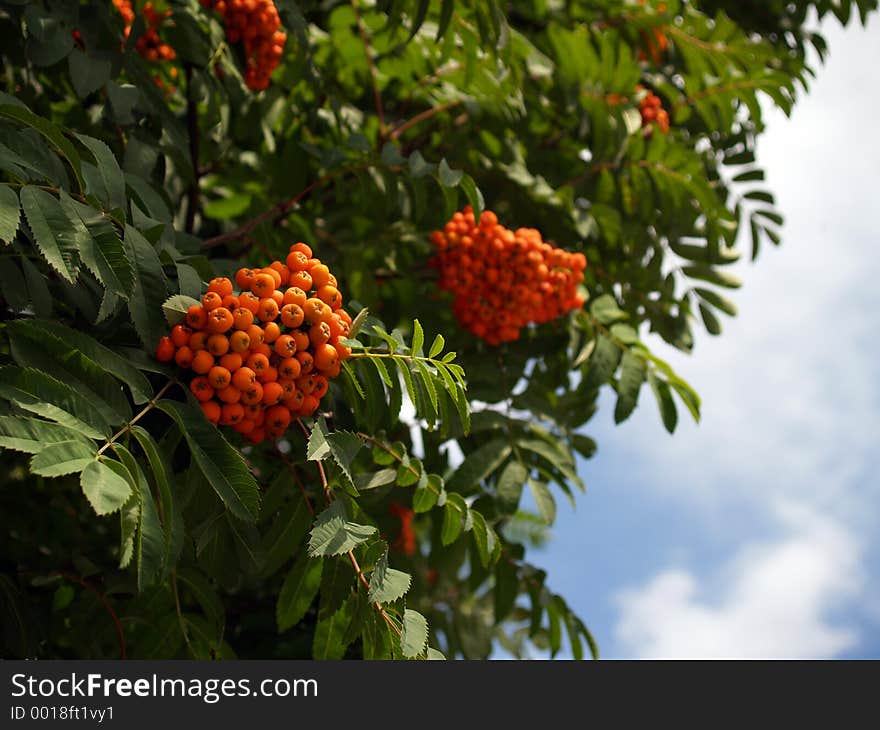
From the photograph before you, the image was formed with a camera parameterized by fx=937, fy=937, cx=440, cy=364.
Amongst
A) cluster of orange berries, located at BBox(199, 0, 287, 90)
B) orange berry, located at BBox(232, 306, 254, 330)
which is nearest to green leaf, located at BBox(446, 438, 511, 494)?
orange berry, located at BBox(232, 306, 254, 330)

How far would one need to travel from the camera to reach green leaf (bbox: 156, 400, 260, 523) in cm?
178

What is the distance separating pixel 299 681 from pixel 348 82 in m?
2.71

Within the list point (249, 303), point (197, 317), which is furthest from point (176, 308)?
point (249, 303)

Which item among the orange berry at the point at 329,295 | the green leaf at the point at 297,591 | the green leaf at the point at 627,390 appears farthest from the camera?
the green leaf at the point at 627,390

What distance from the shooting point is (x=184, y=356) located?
1.95 metres

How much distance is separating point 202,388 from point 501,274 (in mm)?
1549

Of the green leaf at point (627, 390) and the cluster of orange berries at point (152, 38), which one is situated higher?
the cluster of orange berries at point (152, 38)

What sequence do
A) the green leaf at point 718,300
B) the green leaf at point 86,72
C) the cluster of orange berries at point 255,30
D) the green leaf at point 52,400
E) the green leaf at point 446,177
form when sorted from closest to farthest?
the green leaf at point 52,400 < the green leaf at point 86,72 < the green leaf at point 446,177 < the cluster of orange berries at point 255,30 < the green leaf at point 718,300

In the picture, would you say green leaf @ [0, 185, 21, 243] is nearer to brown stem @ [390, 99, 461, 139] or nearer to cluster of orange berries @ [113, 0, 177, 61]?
cluster of orange berries @ [113, 0, 177, 61]

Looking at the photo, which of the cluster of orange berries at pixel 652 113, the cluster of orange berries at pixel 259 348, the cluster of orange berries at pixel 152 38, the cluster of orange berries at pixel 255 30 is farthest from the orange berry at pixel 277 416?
the cluster of orange berries at pixel 652 113

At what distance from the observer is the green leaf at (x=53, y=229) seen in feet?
5.92

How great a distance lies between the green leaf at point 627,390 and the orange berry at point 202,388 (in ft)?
5.83

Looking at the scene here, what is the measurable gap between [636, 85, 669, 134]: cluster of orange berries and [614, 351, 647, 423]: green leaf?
4.44ft

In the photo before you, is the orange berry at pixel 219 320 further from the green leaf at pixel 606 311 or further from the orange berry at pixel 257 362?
the green leaf at pixel 606 311
